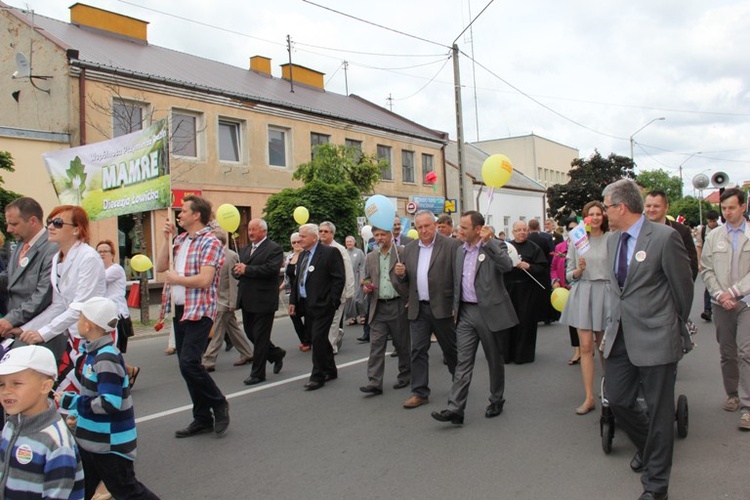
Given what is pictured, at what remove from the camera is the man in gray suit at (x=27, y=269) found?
4406mm

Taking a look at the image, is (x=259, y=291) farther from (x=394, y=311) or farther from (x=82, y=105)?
(x=82, y=105)

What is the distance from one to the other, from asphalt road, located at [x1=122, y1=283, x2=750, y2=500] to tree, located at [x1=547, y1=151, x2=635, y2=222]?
32962mm

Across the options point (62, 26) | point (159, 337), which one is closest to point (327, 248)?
point (159, 337)

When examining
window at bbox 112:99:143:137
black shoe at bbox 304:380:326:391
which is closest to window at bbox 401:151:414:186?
window at bbox 112:99:143:137

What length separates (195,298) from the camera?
516 centimetres

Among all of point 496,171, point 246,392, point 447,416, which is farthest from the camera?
point 246,392

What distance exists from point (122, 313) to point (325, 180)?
1390 cm

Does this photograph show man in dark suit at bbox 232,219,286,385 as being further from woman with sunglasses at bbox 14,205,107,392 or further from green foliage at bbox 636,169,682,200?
green foliage at bbox 636,169,682,200

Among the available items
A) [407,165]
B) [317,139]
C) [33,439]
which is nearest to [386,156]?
[407,165]

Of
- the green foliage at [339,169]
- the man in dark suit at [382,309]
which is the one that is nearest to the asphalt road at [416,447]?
the man in dark suit at [382,309]

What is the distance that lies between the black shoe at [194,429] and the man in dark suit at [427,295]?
195 cm

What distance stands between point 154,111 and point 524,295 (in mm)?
14785

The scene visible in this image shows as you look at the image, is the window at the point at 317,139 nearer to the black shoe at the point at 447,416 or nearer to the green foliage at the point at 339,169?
the green foliage at the point at 339,169

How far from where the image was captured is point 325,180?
2061 cm
